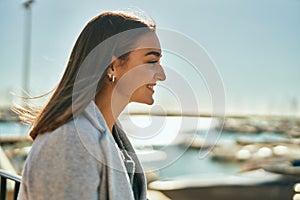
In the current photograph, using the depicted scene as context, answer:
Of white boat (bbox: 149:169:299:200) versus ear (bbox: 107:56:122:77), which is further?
white boat (bbox: 149:169:299:200)

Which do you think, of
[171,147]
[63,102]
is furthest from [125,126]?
[63,102]

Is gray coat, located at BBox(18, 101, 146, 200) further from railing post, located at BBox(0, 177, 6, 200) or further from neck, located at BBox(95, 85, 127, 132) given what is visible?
railing post, located at BBox(0, 177, 6, 200)

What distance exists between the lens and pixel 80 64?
0.61 meters

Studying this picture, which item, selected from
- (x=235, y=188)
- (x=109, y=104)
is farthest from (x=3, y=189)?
(x=235, y=188)

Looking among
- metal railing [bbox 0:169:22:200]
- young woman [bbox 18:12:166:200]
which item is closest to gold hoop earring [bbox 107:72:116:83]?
young woman [bbox 18:12:166:200]

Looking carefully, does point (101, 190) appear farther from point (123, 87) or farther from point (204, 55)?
point (204, 55)

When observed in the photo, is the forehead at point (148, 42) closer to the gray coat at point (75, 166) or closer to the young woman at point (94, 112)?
the young woman at point (94, 112)

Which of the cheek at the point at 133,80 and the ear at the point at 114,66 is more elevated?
the ear at the point at 114,66

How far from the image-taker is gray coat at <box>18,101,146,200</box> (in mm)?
544

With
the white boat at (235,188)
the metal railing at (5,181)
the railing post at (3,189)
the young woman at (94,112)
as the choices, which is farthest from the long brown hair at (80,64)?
the white boat at (235,188)

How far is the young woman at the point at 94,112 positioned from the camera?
1.80ft

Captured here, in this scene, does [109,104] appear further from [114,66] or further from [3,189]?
[3,189]

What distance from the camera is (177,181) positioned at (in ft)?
27.5

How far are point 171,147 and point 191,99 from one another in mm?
92
